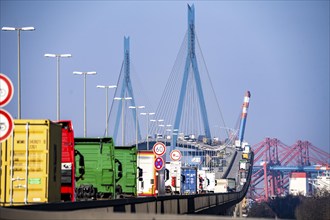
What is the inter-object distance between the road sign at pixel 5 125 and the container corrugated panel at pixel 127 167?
27.8m

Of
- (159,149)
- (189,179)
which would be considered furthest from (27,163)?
(189,179)

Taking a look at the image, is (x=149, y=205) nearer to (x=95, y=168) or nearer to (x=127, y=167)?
(x=95, y=168)

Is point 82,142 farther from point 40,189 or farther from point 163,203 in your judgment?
point 40,189

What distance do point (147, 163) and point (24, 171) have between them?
27.2 m

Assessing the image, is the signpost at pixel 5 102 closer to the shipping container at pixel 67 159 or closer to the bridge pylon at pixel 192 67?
the shipping container at pixel 67 159

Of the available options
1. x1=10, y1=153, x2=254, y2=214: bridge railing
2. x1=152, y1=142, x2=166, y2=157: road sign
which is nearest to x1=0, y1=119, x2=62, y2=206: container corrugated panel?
x1=10, y1=153, x2=254, y2=214: bridge railing

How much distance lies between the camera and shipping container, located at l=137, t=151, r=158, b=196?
58375 mm

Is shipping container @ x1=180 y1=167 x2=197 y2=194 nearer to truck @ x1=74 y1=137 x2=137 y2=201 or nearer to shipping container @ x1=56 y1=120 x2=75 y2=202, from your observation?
truck @ x1=74 y1=137 x2=137 y2=201

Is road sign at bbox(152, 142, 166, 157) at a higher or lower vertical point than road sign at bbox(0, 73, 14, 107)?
higher

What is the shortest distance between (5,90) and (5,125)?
0.67 m

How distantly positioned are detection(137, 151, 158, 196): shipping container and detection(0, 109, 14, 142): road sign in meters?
36.0

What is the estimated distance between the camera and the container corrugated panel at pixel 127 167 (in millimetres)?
50469

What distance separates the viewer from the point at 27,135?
31656 mm

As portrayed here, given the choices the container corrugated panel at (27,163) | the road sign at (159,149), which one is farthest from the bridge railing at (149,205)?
the road sign at (159,149)
